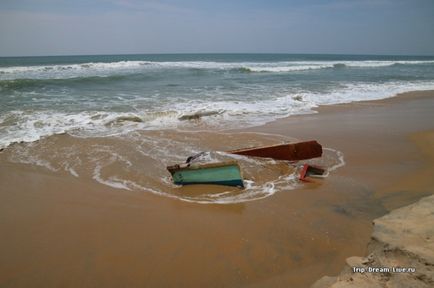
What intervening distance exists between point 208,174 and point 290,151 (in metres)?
2.06

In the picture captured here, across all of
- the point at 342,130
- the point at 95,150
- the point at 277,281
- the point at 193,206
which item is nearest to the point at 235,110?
the point at 342,130

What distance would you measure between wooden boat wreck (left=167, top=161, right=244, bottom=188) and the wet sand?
589mm

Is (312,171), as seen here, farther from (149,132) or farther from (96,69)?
(96,69)

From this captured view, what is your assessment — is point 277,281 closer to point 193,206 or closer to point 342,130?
point 193,206

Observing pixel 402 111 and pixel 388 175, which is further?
pixel 402 111

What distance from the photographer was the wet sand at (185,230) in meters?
3.39

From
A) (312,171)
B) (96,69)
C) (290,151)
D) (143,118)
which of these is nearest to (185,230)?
(312,171)

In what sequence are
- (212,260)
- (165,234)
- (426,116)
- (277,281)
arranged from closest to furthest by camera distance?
(277,281) → (212,260) → (165,234) → (426,116)

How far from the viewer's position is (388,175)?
5867mm

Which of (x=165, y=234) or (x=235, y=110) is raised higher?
(x=235, y=110)

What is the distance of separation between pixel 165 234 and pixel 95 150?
4.00 metres

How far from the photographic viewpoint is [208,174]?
5.42 metres

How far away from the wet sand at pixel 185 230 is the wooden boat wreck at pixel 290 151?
707mm

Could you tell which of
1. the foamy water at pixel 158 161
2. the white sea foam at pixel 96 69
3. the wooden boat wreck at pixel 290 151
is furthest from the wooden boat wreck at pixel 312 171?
the white sea foam at pixel 96 69
